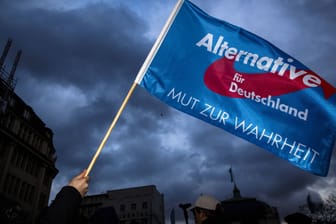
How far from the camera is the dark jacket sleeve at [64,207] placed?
7.29 ft

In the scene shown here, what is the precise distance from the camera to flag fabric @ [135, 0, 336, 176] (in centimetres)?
476

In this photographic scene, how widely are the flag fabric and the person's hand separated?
7.94 ft

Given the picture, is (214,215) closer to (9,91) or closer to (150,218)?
(9,91)

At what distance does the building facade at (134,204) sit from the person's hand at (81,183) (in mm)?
81483

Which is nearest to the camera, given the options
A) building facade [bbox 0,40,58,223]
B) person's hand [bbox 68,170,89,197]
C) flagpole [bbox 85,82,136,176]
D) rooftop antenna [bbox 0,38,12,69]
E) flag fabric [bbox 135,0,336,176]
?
person's hand [bbox 68,170,89,197]

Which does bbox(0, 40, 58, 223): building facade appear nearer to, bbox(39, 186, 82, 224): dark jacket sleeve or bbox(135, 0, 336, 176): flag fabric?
bbox(135, 0, 336, 176): flag fabric

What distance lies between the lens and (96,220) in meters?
4.97

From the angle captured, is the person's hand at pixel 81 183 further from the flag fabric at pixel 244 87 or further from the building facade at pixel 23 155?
the building facade at pixel 23 155

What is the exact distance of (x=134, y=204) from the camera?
274 feet

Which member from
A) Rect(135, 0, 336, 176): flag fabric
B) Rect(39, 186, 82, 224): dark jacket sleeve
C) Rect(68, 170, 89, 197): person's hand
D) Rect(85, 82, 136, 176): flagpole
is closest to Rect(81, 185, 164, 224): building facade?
Rect(135, 0, 336, 176): flag fabric

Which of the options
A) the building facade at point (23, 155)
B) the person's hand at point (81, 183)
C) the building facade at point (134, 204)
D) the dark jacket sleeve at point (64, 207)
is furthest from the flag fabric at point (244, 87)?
the building facade at point (134, 204)

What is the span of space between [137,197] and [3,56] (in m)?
55.8

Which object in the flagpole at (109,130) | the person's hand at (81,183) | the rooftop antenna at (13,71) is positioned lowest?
the person's hand at (81,183)

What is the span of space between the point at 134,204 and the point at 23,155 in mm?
49996
